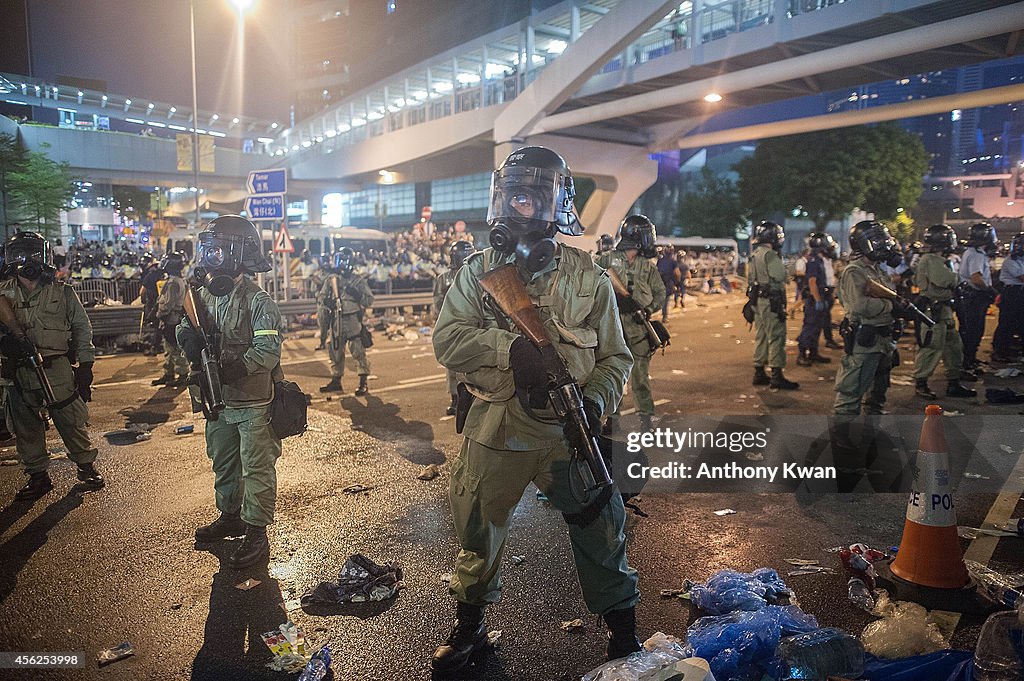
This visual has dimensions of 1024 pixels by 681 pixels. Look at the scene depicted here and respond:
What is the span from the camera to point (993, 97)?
14625 millimetres

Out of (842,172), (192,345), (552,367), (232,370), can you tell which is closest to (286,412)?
(232,370)

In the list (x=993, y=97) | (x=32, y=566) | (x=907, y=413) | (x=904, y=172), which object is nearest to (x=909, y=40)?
(x=993, y=97)

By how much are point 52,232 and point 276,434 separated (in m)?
29.5

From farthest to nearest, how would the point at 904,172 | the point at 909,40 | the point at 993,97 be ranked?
the point at 904,172, the point at 993,97, the point at 909,40

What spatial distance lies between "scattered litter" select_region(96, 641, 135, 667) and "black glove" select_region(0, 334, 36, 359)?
2.73 m

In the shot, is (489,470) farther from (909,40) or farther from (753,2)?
(753,2)

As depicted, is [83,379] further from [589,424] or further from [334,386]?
[589,424]

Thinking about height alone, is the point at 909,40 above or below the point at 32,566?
above

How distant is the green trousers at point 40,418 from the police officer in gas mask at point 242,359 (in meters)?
1.75

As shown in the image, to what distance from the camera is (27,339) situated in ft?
15.6

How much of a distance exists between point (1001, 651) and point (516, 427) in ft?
6.30

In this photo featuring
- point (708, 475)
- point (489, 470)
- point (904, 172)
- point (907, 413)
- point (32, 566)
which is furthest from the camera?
point (904, 172)

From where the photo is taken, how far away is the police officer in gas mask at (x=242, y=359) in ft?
12.7

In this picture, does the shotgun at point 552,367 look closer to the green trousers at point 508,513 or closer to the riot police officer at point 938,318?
the green trousers at point 508,513
